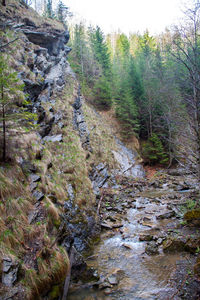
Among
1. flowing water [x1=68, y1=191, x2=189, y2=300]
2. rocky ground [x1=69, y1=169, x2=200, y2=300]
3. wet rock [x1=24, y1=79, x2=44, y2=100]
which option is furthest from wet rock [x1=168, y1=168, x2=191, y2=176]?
wet rock [x1=24, y1=79, x2=44, y2=100]

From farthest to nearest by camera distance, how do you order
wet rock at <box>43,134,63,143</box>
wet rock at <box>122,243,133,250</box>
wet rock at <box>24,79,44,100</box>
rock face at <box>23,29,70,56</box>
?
rock face at <box>23,29,70,56</box> < wet rock at <box>43,134,63,143</box> < wet rock at <box>24,79,44,100</box> < wet rock at <box>122,243,133,250</box>

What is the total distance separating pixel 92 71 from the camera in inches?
1230

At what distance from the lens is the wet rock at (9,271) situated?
3.49 meters

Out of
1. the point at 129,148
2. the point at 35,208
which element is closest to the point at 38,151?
the point at 35,208

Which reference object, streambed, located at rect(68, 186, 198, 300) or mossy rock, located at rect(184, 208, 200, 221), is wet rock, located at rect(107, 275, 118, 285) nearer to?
streambed, located at rect(68, 186, 198, 300)

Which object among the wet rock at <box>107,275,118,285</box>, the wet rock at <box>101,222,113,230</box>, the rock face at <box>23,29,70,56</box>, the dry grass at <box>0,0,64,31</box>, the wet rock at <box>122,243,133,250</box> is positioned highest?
the dry grass at <box>0,0,64,31</box>

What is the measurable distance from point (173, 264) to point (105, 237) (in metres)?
3.21

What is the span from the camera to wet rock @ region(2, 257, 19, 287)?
349 centimetres

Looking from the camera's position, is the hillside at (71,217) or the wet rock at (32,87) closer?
the hillside at (71,217)

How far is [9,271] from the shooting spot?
3629mm

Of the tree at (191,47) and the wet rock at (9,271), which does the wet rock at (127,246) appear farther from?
the wet rock at (9,271)

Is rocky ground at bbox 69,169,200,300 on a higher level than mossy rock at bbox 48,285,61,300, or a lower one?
lower

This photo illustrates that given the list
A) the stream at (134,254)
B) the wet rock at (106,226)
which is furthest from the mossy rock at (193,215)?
the wet rock at (106,226)

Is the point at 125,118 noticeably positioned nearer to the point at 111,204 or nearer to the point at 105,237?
the point at 111,204
